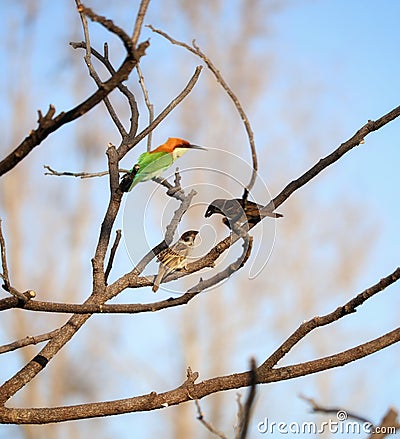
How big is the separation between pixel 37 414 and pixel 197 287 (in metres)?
0.29

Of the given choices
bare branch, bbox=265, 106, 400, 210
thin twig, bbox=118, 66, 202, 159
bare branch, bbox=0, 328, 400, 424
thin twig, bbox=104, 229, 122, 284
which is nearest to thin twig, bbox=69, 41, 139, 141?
thin twig, bbox=118, 66, 202, 159

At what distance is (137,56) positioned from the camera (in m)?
0.65

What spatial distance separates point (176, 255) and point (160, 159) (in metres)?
0.18

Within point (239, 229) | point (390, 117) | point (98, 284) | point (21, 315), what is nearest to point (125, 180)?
point (98, 284)

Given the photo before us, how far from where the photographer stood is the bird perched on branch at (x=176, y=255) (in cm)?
92

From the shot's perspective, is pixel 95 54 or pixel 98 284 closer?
pixel 98 284

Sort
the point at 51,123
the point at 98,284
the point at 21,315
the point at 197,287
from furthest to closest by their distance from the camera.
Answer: the point at 21,315, the point at 98,284, the point at 197,287, the point at 51,123

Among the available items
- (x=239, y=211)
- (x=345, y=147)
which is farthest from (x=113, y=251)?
(x=345, y=147)

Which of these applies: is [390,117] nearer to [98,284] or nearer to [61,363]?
[98,284]

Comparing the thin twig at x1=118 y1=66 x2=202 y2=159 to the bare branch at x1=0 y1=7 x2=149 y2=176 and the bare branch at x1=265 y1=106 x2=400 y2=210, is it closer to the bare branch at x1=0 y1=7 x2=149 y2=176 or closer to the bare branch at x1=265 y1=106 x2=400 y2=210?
the bare branch at x1=265 y1=106 x2=400 y2=210

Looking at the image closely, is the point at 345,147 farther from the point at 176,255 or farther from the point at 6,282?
the point at 6,282

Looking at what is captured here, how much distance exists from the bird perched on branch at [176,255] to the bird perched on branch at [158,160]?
0.12 metres

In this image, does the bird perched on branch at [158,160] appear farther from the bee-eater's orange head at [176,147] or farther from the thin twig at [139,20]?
the thin twig at [139,20]

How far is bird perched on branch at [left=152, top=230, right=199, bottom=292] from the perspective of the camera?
36.3 inches
